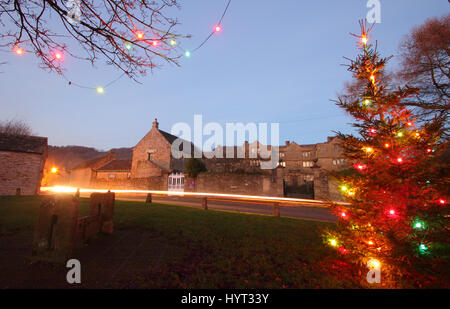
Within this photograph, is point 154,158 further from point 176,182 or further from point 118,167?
point 176,182

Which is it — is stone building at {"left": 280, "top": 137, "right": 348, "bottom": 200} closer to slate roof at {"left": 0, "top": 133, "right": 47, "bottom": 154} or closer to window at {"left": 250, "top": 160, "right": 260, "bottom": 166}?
window at {"left": 250, "top": 160, "right": 260, "bottom": 166}

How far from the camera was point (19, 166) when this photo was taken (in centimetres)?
1841

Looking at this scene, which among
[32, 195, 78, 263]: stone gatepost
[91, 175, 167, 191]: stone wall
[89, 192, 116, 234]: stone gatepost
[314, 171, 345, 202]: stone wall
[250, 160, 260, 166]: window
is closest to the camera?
[32, 195, 78, 263]: stone gatepost

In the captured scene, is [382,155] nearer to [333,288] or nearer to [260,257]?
[333,288]

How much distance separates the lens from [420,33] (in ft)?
35.2

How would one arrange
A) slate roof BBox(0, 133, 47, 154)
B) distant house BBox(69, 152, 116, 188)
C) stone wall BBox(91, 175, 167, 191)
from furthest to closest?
distant house BBox(69, 152, 116, 188) < stone wall BBox(91, 175, 167, 191) < slate roof BBox(0, 133, 47, 154)

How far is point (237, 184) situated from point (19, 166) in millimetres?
22387

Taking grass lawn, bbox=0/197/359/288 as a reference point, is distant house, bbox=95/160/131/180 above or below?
above

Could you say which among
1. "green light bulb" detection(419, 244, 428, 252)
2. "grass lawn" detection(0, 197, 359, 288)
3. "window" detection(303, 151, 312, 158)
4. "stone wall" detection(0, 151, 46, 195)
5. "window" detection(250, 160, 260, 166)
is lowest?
"grass lawn" detection(0, 197, 359, 288)

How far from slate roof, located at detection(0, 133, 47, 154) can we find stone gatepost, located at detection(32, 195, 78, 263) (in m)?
21.9

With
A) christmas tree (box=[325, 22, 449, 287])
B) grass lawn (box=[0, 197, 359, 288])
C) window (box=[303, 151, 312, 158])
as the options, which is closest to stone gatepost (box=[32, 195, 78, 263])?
grass lawn (box=[0, 197, 359, 288])

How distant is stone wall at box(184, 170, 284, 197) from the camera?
21.0 metres
